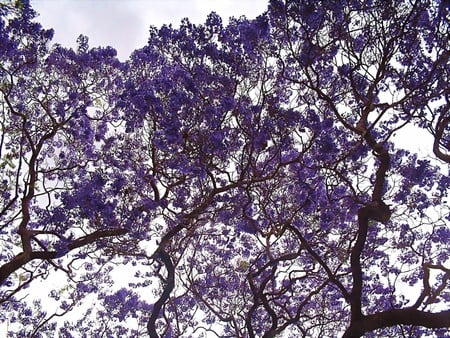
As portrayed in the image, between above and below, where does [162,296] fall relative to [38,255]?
above

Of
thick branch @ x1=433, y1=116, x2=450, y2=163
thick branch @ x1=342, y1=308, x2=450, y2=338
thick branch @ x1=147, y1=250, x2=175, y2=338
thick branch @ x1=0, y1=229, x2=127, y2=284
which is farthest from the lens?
thick branch @ x1=147, y1=250, x2=175, y2=338

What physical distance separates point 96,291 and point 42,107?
16.2 feet

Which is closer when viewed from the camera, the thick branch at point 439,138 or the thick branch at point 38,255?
the thick branch at point 439,138

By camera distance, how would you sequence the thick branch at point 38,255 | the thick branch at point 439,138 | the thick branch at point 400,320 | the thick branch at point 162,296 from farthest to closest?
the thick branch at point 162,296
the thick branch at point 38,255
the thick branch at point 439,138
the thick branch at point 400,320

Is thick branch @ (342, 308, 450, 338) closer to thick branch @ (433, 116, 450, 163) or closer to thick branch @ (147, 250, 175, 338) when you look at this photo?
thick branch @ (433, 116, 450, 163)

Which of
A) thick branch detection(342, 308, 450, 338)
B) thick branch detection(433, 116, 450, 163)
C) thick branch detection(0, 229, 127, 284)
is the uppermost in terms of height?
thick branch detection(433, 116, 450, 163)

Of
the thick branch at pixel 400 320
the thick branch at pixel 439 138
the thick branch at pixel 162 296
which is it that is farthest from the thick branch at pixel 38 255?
the thick branch at pixel 439 138

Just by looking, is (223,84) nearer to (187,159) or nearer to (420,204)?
(187,159)

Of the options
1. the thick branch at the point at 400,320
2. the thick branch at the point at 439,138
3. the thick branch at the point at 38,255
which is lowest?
the thick branch at the point at 400,320

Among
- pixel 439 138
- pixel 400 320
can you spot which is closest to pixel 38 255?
pixel 400 320

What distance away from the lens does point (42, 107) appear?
8398mm

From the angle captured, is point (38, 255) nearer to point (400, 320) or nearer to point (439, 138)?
point (400, 320)

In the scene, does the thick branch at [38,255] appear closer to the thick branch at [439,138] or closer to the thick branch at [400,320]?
the thick branch at [400,320]

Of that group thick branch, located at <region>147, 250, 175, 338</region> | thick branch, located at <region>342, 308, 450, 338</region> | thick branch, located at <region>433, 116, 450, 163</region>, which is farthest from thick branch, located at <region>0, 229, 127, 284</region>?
thick branch, located at <region>433, 116, 450, 163</region>
